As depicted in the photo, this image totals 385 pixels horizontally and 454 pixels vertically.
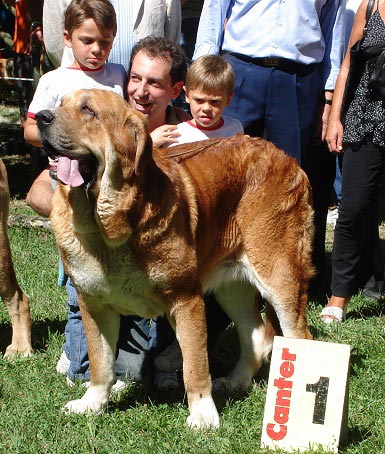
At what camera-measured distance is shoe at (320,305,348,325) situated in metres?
5.82

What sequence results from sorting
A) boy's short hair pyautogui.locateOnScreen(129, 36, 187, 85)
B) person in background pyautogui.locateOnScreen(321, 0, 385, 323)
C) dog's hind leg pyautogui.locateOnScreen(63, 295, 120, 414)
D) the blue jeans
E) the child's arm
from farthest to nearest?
person in background pyautogui.locateOnScreen(321, 0, 385, 323) → the blue jeans → boy's short hair pyautogui.locateOnScreen(129, 36, 187, 85) → the child's arm → dog's hind leg pyautogui.locateOnScreen(63, 295, 120, 414)

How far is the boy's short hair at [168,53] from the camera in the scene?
14.7ft

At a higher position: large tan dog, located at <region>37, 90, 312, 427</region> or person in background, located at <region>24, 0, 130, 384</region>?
person in background, located at <region>24, 0, 130, 384</region>

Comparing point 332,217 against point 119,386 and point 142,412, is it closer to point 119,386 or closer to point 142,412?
point 119,386

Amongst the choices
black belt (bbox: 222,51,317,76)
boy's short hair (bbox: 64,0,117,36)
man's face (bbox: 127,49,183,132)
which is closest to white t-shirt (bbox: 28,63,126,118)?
man's face (bbox: 127,49,183,132)

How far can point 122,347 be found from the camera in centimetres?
480

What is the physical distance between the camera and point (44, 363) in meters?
4.95

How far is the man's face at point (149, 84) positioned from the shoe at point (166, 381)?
1558 mm

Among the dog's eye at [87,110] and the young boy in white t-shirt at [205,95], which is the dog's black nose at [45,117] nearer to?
the dog's eye at [87,110]

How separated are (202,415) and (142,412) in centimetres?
41

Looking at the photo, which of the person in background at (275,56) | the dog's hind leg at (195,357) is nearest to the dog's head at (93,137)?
the dog's hind leg at (195,357)

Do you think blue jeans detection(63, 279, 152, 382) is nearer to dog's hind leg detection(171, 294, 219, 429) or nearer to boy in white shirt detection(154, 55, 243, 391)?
boy in white shirt detection(154, 55, 243, 391)

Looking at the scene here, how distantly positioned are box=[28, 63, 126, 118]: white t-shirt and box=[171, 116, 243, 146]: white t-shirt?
Answer: 0.45 m

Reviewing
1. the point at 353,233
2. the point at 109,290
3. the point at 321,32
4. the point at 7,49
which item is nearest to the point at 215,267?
the point at 109,290
